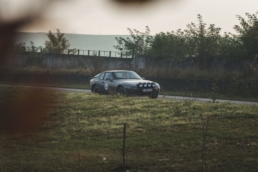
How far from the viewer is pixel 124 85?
25.7 meters

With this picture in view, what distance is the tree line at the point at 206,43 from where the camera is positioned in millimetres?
39719

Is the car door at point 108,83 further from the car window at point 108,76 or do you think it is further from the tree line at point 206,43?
the tree line at point 206,43

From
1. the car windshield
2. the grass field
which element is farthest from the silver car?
the grass field

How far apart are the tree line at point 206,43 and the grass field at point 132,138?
21932 mm

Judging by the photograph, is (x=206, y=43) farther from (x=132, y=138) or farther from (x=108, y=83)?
(x=132, y=138)

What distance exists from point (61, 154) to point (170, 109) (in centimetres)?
655

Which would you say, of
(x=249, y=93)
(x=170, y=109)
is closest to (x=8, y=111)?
(x=170, y=109)

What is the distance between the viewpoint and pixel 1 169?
9.08 metres

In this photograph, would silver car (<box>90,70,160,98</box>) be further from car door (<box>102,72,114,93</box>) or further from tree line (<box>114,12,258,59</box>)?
tree line (<box>114,12,258,59</box>)

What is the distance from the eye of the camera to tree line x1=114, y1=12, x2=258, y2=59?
39.7 metres

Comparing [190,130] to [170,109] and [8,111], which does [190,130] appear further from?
[8,111]

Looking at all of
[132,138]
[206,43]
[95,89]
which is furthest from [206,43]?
[132,138]

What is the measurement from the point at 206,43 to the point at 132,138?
99.8 ft

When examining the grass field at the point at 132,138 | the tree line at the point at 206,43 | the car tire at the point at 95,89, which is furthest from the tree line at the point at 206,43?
the grass field at the point at 132,138
